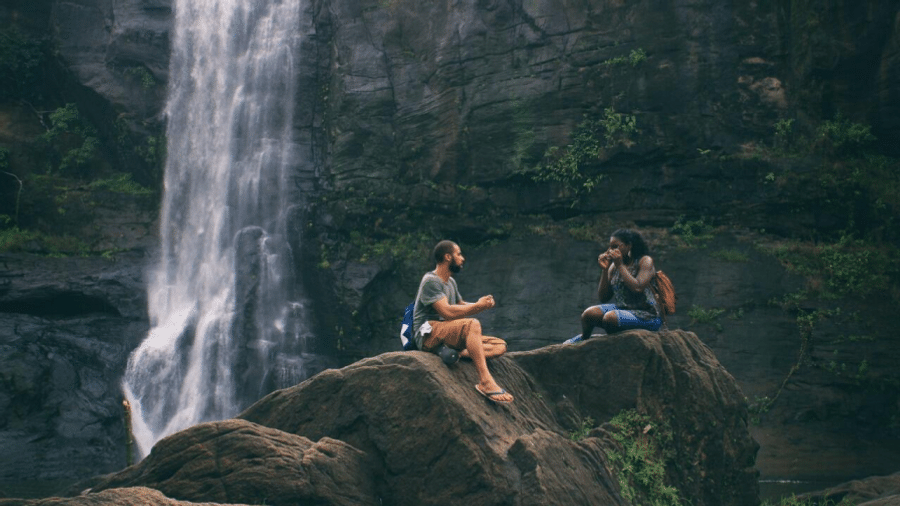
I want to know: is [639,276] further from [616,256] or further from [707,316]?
[707,316]

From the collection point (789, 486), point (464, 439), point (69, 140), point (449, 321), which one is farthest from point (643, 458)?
point (69, 140)

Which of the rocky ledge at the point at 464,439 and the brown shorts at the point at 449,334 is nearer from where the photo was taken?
the rocky ledge at the point at 464,439

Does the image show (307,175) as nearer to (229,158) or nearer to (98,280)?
(229,158)

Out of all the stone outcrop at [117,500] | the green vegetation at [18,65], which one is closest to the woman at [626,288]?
the stone outcrop at [117,500]

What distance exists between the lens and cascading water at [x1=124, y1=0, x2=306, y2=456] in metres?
18.6

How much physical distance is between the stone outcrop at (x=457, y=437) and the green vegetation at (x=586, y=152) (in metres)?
10.1

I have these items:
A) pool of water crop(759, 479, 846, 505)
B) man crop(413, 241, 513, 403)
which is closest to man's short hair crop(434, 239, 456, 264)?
man crop(413, 241, 513, 403)

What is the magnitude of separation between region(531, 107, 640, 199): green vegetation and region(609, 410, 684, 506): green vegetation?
10.6m

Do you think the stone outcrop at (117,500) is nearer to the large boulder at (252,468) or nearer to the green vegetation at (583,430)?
the large boulder at (252,468)

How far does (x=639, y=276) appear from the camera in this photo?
909cm

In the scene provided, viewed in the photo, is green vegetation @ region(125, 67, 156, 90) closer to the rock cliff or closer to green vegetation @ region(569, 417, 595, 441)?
the rock cliff

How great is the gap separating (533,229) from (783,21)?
670cm

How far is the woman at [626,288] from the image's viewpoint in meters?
9.05

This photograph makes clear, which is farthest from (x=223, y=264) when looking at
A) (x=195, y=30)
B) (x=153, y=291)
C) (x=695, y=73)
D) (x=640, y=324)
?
(x=640, y=324)
